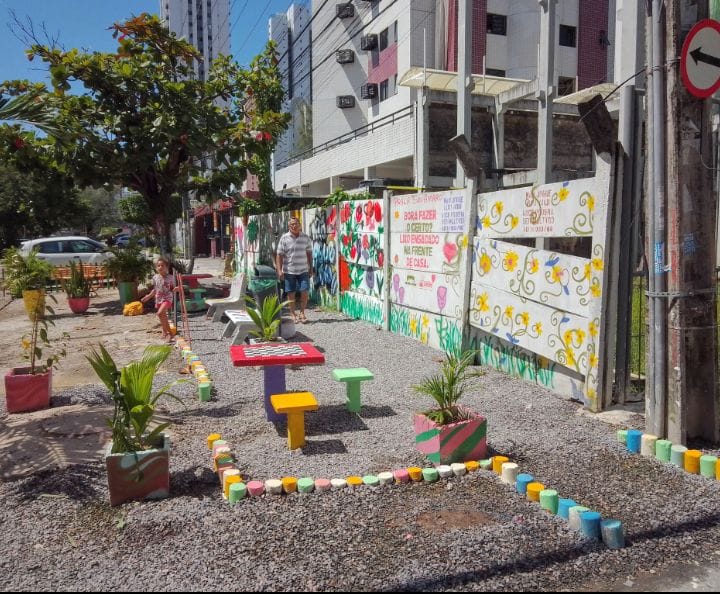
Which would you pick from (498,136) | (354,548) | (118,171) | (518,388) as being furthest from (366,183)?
(354,548)

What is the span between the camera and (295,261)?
10375 millimetres

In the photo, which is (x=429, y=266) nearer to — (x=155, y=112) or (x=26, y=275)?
(x=155, y=112)

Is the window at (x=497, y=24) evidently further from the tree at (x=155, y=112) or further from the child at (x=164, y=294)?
the child at (x=164, y=294)

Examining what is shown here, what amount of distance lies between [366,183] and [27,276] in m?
9.37

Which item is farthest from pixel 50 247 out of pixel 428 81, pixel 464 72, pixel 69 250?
pixel 464 72

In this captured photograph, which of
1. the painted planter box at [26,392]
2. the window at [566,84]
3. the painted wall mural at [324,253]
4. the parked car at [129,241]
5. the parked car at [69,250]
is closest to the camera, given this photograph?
the painted planter box at [26,392]

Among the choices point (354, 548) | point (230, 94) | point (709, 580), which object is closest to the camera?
point (709, 580)

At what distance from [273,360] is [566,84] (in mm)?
28853

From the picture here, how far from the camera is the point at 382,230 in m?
9.28

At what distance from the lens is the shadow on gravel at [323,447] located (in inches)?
174

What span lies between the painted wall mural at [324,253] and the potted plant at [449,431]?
720cm

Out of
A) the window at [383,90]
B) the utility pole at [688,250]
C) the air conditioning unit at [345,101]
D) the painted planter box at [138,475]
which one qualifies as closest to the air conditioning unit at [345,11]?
the air conditioning unit at [345,101]

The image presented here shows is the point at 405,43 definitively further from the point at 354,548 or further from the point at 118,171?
the point at 354,548

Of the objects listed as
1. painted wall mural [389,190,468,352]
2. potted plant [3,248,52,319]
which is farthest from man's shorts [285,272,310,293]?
potted plant [3,248,52,319]
